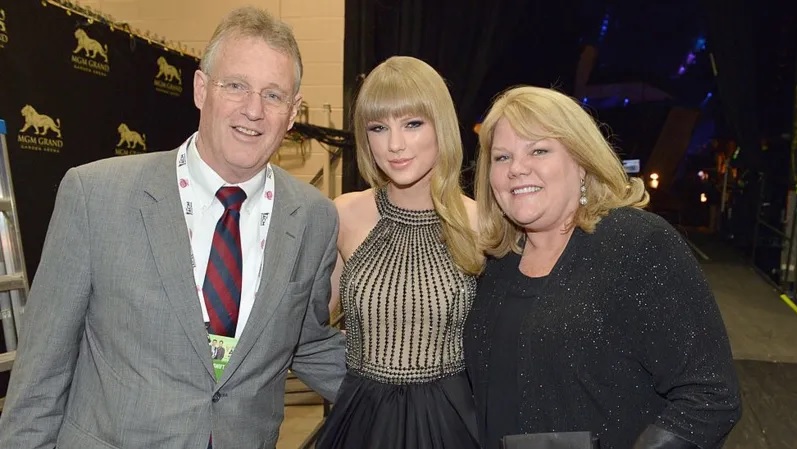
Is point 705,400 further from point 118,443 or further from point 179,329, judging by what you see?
point 118,443

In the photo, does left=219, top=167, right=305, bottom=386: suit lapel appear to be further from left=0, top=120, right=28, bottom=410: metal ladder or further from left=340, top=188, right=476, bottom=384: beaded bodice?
left=0, top=120, right=28, bottom=410: metal ladder

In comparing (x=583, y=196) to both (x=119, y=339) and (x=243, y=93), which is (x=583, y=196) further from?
(x=119, y=339)

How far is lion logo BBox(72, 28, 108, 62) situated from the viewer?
2.70 metres

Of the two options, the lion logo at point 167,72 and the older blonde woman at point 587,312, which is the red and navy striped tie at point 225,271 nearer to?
the older blonde woman at point 587,312

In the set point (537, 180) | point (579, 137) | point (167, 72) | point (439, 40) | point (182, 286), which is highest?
point (439, 40)

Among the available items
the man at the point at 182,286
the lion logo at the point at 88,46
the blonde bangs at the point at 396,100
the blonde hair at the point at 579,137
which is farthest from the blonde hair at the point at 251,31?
the lion logo at the point at 88,46

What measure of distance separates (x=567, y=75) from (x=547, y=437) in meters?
9.30

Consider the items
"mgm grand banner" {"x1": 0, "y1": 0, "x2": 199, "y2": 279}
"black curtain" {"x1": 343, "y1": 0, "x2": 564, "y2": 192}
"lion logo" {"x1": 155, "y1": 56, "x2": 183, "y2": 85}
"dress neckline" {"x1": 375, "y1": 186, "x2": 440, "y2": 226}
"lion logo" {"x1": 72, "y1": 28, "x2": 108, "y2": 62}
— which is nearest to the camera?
"dress neckline" {"x1": 375, "y1": 186, "x2": 440, "y2": 226}

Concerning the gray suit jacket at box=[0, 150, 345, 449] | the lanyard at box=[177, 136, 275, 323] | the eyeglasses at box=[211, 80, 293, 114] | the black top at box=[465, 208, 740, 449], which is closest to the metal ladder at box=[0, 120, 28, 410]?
the gray suit jacket at box=[0, 150, 345, 449]

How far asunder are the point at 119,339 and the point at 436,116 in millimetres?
1135

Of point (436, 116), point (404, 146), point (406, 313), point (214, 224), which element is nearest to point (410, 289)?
point (406, 313)

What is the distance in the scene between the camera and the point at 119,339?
1.25 metres

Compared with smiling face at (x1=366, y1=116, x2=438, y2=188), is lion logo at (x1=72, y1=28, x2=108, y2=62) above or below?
above

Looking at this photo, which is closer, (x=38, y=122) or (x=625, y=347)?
(x=625, y=347)
